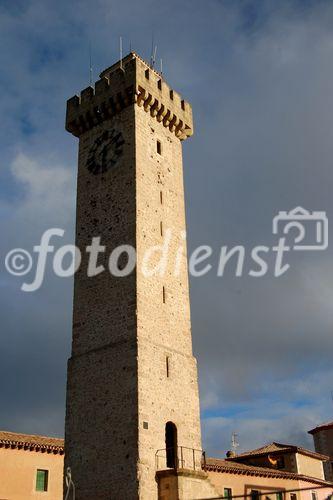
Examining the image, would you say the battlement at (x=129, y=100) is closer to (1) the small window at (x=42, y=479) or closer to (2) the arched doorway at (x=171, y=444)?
(2) the arched doorway at (x=171, y=444)

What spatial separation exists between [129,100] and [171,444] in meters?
16.7

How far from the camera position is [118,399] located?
24.3 m

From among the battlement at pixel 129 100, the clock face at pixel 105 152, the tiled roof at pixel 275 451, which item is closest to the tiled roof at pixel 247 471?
the tiled roof at pixel 275 451

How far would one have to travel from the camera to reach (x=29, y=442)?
3095 centimetres

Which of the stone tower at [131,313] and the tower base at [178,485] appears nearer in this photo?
the tower base at [178,485]

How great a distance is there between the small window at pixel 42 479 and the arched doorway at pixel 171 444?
31.2 ft

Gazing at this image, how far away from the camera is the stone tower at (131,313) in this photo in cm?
2358

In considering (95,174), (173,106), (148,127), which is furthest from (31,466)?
(173,106)

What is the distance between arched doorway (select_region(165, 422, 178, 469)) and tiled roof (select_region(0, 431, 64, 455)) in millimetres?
9120

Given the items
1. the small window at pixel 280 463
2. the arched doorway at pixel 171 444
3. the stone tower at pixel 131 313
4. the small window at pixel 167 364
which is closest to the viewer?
the stone tower at pixel 131 313

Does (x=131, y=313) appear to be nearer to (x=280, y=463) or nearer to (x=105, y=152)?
(x=105, y=152)

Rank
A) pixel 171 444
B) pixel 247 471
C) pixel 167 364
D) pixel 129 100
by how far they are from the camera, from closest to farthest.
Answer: pixel 171 444 → pixel 167 364 → pixel 129 100 → pixel 247 471

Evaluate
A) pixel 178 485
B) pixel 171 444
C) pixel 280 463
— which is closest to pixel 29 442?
pixel 171 444

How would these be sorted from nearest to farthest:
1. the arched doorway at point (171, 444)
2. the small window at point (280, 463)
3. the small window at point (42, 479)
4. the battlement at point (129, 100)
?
the arched doorway at point (171, 444) → the battlement at point (129, 100) → the small window at point (42, 479) → the small window at point (280, 463)
